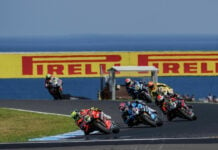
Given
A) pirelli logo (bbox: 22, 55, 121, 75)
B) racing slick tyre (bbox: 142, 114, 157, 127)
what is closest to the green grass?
racing slick tyre (bbox: 142, 114, 157, 127)

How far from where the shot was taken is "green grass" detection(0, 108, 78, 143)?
2825 centimetres

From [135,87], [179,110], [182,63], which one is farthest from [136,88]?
[182,63]

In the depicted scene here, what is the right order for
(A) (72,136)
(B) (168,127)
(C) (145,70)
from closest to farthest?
1. (A) (72,136)
2. (B) (168,127)
3. (C) (145,70)

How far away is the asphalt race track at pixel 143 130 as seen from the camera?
70.5 ft

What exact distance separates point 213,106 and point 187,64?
14788mm

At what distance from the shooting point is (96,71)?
51.2 meters

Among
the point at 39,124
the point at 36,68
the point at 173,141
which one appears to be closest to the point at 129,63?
the point at 36,68

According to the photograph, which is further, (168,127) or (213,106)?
(213,106)

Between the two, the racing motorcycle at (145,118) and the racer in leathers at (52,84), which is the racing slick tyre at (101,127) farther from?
the racer in leathers at (52,84)

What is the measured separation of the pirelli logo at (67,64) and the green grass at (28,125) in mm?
13746

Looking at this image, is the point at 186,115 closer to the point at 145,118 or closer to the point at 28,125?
the point at 145,118

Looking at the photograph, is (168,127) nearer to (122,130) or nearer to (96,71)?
(122,130)

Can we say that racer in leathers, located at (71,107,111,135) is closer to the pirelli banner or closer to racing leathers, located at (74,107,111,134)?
racing leathers, located at (74,107,111,134)

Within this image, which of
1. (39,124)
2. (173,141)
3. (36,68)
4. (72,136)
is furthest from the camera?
(36,68)
